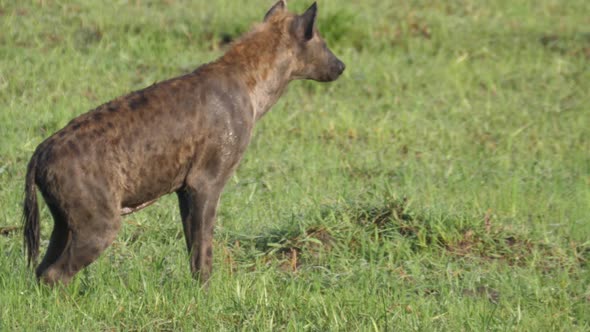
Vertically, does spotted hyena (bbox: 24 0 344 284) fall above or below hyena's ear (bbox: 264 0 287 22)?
below

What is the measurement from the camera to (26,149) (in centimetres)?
842

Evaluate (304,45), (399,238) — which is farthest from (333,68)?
(399,238)

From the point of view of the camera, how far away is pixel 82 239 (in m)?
5.57

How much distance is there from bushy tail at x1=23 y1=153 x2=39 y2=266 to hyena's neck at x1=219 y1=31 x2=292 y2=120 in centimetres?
138

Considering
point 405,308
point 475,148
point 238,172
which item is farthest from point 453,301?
point 475,148

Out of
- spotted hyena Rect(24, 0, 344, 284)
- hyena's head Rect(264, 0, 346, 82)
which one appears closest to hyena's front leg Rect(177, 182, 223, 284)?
spotted hyena Rect(24, 0, 344, 284)

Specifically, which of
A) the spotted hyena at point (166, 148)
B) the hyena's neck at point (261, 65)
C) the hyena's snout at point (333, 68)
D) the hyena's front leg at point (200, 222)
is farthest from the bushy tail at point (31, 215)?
the hyena's snout at point (333, 68)

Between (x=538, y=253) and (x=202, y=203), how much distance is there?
7.11 ft

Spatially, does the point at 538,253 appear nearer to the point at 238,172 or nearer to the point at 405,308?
the point at 405,308

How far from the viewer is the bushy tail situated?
220 inches

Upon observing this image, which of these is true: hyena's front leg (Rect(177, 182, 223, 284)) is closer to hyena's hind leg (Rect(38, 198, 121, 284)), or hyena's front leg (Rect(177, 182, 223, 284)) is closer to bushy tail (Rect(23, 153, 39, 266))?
hyena's hind leg (Rect(38, 198, 121, 284))

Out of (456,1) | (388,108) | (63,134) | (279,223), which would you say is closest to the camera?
(63,134)

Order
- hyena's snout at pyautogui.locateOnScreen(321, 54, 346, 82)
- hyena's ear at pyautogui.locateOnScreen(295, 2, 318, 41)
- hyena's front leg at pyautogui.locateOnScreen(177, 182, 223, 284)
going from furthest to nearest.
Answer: hyena's snout at pyautogui.locateOnScreen(321, 54, 346, 82)
hyena's ear at pyautogui.locateOnScreen(295, 2, 318, 41)
hyena's front leg at pyautogui.locateOnScreen(177, 182, 223, 284)

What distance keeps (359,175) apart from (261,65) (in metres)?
2.36
